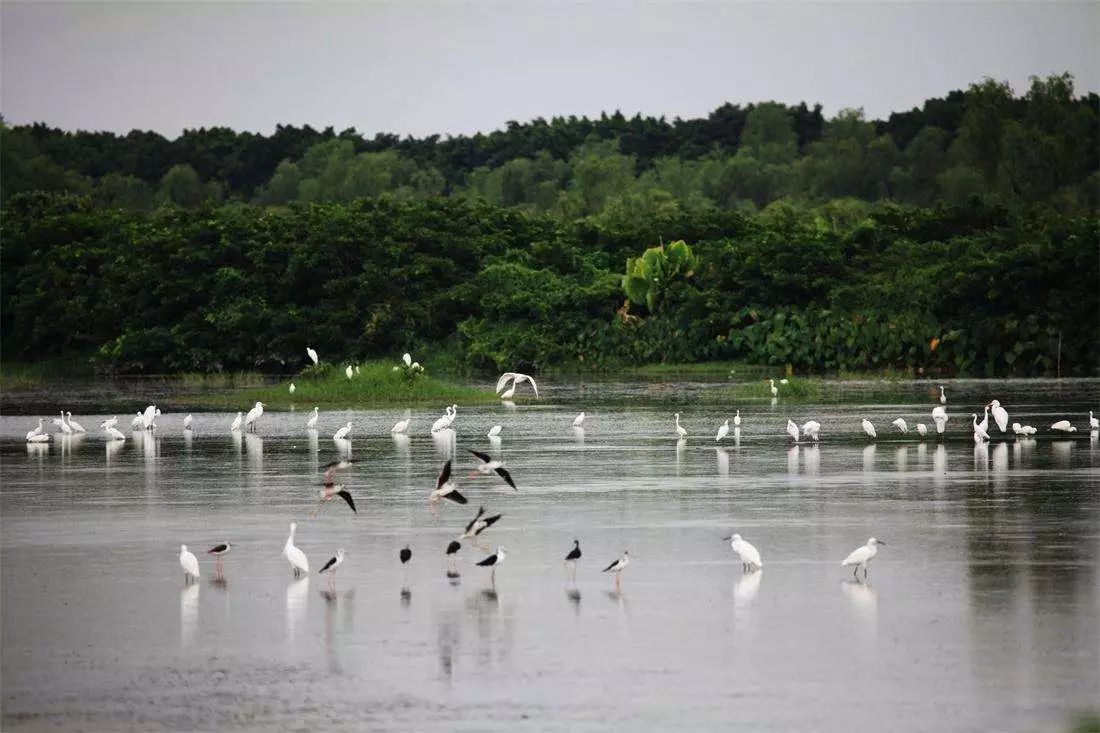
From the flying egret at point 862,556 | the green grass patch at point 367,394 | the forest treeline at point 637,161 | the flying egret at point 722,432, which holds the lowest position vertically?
the flying egret at point 862,556

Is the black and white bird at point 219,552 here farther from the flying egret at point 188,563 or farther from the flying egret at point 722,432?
the flying egret at point 722,432

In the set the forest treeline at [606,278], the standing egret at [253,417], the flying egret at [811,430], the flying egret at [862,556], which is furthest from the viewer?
the forest treeline at [606,278]

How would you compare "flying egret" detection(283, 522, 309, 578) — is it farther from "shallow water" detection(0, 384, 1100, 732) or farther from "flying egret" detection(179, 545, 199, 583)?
"flying egret" detection(179, 545, 199, 583)

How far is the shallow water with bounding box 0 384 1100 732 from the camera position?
366 inches

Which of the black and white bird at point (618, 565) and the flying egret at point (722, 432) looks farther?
the flying egret at point (722, 432)

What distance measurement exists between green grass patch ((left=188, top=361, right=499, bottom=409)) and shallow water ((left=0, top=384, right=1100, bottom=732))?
45.4 ft

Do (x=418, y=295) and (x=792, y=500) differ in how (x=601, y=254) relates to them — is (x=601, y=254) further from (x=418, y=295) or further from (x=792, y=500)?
(x=792, y=500)

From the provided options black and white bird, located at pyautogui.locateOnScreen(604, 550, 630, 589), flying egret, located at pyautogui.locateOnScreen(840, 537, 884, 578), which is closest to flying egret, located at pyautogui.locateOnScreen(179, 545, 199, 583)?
black and white bird, located at pyautogui.locateOnScreen(604, 550, 630, 589)

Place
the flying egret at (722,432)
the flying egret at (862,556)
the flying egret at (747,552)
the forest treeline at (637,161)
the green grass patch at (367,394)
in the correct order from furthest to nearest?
1. the forest treeline at (637,161)
2. the green grass patch at (367,394)
3. the flying egret at (722,432)
4. the flying egret at (747,552)
5. the flying egret at (862,556)

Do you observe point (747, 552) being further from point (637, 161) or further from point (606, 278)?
point (637, 161)

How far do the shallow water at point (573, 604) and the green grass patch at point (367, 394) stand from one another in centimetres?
1385

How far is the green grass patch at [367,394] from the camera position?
3512 centimetres

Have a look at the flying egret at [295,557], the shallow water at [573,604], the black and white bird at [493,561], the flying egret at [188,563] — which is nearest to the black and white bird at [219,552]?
the shallow water at [573,604]

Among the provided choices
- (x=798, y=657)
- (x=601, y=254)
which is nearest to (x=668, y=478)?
(x=798, y=657)
